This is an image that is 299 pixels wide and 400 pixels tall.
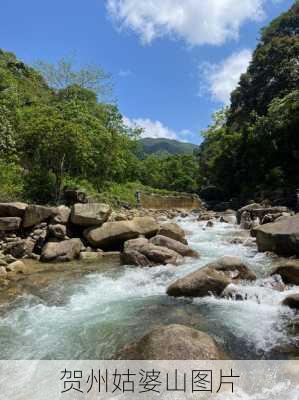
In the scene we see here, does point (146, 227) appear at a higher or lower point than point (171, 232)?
higher

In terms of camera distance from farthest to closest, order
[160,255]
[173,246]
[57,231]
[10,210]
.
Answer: [10,210] → [57,231] → [173,246] → [160,255]

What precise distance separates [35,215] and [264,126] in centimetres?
2805

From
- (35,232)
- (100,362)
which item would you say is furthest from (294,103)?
(100,362)

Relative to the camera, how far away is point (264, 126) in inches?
1437

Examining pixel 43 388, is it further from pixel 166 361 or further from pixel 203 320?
pixel 203 320

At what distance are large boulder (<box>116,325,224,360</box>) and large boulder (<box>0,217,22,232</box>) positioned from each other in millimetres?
10243

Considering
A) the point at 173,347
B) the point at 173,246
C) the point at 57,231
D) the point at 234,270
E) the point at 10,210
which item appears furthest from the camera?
the point at 10,210

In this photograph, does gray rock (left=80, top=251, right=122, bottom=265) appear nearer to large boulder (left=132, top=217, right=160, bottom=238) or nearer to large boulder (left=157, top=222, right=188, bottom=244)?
large boulder (left=132, top=217, right=160, bottom=238)

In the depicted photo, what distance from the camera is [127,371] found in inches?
197

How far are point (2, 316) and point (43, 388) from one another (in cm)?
306

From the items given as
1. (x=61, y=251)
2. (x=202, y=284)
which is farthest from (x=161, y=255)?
(x=61, y=251)

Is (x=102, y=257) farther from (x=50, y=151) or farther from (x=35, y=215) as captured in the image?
(x=50, y=151)

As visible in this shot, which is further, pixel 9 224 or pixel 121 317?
pixel 9 224

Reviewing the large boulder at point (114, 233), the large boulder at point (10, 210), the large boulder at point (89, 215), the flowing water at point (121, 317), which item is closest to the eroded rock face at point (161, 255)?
the flowing water at point (121, 317)
